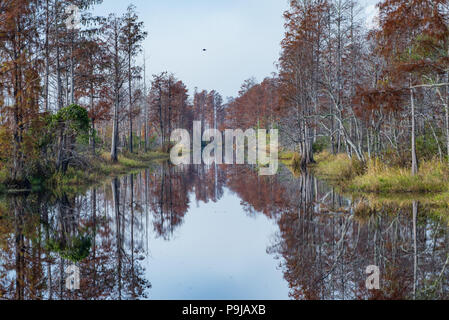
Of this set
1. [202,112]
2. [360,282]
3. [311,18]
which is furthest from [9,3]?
[202,112]

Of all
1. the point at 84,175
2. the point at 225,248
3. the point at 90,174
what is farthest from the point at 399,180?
the point at 90,174

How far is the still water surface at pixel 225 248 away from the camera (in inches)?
203

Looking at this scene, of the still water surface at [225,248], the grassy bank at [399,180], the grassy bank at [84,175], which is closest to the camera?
the still water surface at [225,248]

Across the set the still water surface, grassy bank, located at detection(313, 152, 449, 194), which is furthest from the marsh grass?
grassy bank, located at detection(313, 152, 449, 194)

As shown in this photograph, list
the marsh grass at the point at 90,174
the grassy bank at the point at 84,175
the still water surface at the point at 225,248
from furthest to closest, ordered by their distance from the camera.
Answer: the marsh grass at the point at 90,174 → the grassy bank at the point at 84,175 → the still water surface at the point at 225,248

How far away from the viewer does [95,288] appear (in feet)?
17.0

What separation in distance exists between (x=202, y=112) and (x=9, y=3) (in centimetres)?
8654

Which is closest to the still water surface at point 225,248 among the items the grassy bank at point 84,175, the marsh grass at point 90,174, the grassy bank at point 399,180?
the grassy bank at point 399,180

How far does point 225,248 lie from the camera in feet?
24.8

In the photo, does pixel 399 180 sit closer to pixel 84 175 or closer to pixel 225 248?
pixel 225 248

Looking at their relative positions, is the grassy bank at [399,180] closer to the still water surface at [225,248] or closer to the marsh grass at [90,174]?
the still water surface at [225,248]

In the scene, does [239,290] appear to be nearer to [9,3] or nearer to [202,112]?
[9,3]

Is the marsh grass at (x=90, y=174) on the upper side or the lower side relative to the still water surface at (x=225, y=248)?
upper
